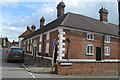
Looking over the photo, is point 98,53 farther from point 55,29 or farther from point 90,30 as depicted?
point 55,29

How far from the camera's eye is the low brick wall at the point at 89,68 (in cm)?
1235

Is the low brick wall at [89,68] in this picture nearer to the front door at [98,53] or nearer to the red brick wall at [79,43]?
the red brick wall at [79,43]

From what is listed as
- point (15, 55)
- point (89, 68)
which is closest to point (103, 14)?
point (15, 55)

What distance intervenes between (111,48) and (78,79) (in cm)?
1364

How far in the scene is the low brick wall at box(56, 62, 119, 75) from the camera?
486 inches

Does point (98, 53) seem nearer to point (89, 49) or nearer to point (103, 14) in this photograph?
point (89, 49)

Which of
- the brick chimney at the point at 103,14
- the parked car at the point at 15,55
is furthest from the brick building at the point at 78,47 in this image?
the brick chimney at the point at 103,14

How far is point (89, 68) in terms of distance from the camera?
13266mm

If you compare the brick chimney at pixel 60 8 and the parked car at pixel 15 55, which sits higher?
the brick chimney at pixel 60 8

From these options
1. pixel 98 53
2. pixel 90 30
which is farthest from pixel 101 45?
pixel 90 30

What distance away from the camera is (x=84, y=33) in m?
19.6

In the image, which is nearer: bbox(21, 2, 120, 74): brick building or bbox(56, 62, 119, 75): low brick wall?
bbox(56, 62, 119, 75): low brick wall

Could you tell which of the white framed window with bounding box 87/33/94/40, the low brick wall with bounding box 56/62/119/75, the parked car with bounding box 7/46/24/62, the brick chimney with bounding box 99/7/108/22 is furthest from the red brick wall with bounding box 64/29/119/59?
the brick chimney with bounding box 99/7/108/22

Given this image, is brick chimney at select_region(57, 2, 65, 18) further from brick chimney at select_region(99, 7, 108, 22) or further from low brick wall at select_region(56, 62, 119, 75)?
low brick wall at select_region(56, 62, 119, 75)
